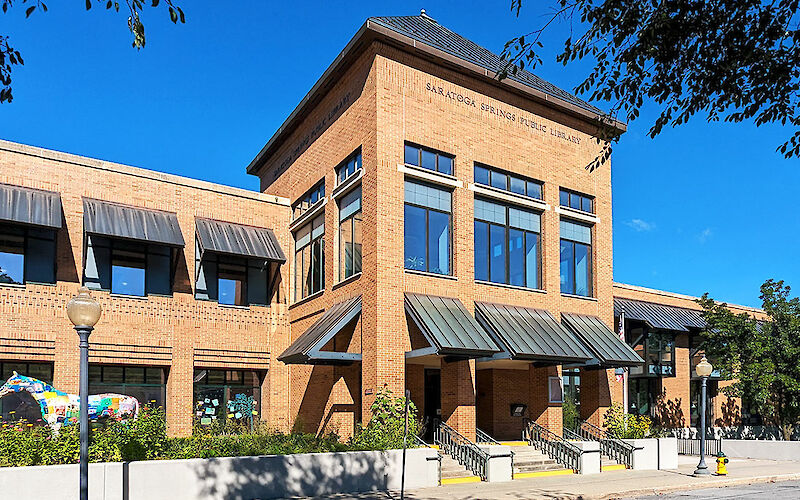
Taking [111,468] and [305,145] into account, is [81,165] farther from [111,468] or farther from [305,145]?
[111,468]

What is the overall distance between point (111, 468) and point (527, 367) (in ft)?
51.0

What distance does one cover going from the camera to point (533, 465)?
23.4m

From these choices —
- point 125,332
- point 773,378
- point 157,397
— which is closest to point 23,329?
point 125,332

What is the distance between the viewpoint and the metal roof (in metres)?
25.0

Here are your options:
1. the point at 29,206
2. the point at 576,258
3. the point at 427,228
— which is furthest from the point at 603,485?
the point at 29,206

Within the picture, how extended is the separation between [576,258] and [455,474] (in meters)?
10.3

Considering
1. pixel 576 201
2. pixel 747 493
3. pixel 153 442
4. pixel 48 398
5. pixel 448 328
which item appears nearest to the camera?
pixel 153 442

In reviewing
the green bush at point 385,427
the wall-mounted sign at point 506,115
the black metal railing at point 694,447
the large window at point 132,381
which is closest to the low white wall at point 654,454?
the black metal railing at point 694,447

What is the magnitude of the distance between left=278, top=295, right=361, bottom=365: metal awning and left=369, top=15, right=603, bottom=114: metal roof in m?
8.70

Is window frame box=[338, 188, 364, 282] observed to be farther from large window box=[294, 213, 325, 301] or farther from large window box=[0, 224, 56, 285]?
large window box=[0, 224, 56, 285]

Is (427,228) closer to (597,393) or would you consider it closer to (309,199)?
(309,199)

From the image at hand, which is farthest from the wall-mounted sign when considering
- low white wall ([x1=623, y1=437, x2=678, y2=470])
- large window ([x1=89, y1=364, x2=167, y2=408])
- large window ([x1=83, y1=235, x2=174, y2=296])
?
large window ([x1=89, y1=364, x2=167, y2=408])

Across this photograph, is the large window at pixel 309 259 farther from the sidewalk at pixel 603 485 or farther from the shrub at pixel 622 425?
→ the shrub at pixel 622 425

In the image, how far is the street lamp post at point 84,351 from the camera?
11984 millimetres
